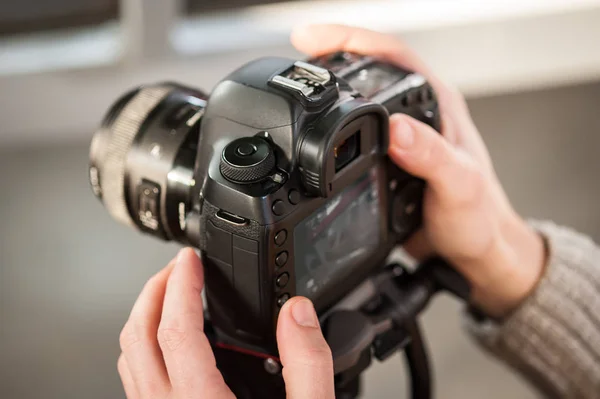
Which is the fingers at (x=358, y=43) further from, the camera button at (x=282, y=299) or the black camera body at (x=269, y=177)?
the camera button at (x=282, y=299)

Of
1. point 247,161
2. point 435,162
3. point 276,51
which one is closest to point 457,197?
point 435,162

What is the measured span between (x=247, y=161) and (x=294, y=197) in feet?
0.15

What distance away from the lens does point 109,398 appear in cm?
132

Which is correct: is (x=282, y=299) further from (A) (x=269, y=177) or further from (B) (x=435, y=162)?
(B) (x=435, y=162)

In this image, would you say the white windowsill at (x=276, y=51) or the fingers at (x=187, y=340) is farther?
the white windowsill at (x=276, y=51)

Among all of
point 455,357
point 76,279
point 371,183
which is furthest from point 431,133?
point 76,279

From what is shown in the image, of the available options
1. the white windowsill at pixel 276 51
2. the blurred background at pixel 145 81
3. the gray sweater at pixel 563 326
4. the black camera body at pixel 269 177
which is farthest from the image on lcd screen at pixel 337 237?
the white windowsill at pixel 276 51

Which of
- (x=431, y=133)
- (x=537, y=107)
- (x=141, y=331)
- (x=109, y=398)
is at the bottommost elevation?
(x=109, y=398)

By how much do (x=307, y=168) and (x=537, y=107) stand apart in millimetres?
1449

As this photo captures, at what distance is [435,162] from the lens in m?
0.72

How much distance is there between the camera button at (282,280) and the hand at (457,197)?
162mm

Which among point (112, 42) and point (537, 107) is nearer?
point (112, 42)

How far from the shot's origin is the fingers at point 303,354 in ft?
1.92

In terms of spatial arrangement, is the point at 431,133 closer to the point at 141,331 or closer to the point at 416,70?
the point at 416,70
